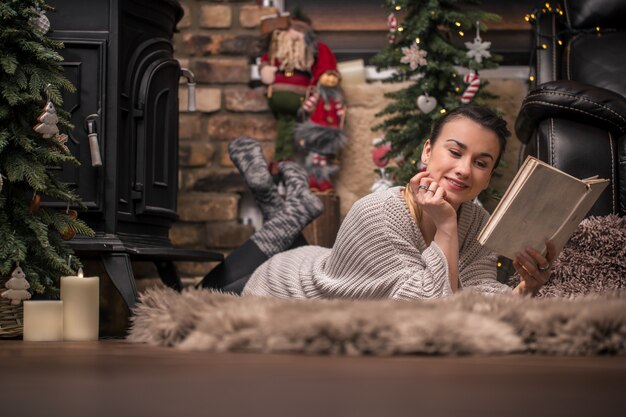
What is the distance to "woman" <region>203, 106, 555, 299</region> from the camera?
70.3 inches

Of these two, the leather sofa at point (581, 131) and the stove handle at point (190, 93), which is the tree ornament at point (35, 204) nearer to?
the stove handle at point (190, 93)

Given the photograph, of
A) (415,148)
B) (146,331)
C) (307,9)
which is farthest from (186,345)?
(307,9)

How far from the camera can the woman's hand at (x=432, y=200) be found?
1.77 m

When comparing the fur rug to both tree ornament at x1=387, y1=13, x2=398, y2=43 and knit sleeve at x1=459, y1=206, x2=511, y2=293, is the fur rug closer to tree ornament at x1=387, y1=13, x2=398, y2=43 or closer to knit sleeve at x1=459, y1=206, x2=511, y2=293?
knit sleeve at x1=459, y1=206, x2=511, y2=293

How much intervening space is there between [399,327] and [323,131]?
238 centimetres

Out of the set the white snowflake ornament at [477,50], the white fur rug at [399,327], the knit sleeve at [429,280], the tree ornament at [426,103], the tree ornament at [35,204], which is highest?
the white snowflake ornament at [477,50]

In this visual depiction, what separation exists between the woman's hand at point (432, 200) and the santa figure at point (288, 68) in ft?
4.43

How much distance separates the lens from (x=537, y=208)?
5.58 ft

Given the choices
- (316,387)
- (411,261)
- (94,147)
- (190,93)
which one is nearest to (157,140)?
(190,93)

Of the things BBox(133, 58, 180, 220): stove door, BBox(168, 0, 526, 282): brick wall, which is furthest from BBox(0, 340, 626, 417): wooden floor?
BBox(168, 0, 526, 282): brick wall

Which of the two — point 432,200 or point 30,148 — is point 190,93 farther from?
point 432,200

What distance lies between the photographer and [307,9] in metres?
3.25

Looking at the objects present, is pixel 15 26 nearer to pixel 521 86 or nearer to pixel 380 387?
pixel 380 387

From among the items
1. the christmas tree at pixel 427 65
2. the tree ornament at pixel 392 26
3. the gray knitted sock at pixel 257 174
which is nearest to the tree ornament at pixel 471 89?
the christmas tree at pixel 427 65
